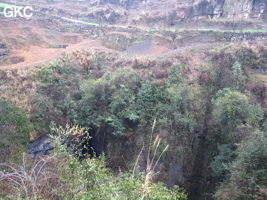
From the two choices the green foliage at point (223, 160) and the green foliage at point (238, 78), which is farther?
the green foliage at point (238, 78)

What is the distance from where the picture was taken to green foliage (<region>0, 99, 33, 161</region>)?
7.55 metres

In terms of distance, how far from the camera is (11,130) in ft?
26.8

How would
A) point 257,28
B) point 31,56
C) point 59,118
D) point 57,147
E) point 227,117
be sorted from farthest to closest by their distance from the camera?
1. point 257,28
2. point 31,56
3. point 59,118
4. point 227,117
5. point 57,147

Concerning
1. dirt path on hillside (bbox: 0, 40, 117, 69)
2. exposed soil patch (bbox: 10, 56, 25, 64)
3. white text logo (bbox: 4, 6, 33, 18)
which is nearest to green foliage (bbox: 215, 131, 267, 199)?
dirt path on hillside (bbox: 0, 40, 117, 69)

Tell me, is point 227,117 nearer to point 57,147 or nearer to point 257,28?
point 57,147

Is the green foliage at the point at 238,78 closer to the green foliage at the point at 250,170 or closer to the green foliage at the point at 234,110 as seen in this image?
the green foliage at the point at 234,110

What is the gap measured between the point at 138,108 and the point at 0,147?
760cm

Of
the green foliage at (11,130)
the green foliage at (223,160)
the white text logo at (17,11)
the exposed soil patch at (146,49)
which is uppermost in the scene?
the white text logo at (17,11)

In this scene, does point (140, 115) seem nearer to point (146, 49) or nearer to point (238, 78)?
point (238, 78)

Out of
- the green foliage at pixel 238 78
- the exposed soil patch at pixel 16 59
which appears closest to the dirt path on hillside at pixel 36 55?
the exposed soil patch at pixel 16 59

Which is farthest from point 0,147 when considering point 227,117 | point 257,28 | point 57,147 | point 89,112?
point 257,28

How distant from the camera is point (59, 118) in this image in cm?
1196

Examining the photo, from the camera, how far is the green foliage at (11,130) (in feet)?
24.8

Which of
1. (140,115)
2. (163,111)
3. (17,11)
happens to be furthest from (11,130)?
(17,11)
